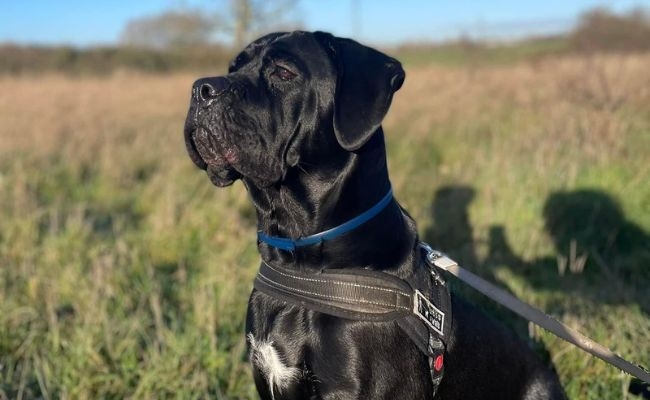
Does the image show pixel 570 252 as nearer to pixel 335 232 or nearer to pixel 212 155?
pixel 335 232

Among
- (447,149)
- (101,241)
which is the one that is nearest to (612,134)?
(447,149)

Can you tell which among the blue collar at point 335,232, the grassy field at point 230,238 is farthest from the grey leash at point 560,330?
the grassy field at point 230,238

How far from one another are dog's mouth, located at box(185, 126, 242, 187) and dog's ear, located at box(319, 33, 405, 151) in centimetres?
39

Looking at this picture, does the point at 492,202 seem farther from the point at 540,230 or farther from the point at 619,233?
the point at 619,233

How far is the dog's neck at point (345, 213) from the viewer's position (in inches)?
92.6

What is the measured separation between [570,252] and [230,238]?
8.24ft

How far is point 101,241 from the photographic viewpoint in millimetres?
5488

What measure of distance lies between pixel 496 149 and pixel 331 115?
16.4 ft

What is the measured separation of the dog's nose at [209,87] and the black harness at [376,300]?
2.12 feet

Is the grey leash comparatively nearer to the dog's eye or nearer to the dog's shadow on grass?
the dog's eye

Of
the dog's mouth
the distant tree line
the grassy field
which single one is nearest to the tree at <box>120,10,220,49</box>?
the distant tree line

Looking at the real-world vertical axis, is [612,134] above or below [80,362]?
above

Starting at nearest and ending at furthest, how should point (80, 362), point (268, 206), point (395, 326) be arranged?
point (395, 326)
point (268, 206)
point (80, 362)

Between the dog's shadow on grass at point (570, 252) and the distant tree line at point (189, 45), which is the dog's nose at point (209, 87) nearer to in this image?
the dog's shadow on grass at point (570, 252)
